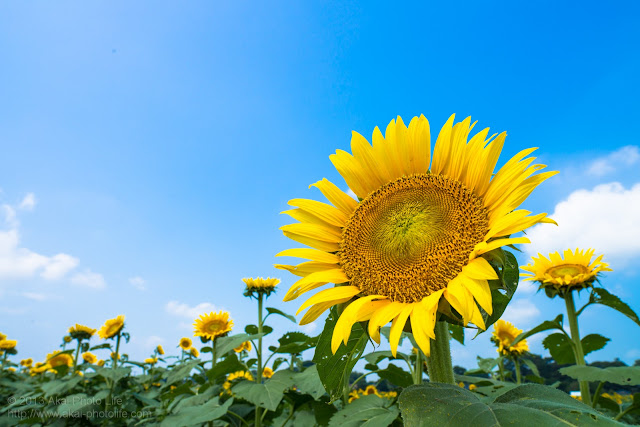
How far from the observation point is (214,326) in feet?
19.7

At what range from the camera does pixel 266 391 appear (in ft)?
10.4

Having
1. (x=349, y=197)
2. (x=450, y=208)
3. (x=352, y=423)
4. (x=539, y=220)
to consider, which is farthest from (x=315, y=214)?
(x=352, y=423)

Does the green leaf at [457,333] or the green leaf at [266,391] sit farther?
the green leaf at [266,391]

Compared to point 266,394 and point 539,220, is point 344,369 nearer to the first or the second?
point 539,220

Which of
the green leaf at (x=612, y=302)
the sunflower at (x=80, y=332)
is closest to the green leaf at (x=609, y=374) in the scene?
the green leaf at (x=612, y=302)

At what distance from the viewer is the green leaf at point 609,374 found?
7.93ft

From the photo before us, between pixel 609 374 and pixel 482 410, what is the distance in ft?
6.50

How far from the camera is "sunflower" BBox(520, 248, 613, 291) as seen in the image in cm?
325

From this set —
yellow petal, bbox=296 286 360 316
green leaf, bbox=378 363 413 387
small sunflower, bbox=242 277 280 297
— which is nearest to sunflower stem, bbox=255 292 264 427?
small sunflower, bbox=242 277 280 297

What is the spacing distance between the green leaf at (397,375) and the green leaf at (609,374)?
3.26 ft

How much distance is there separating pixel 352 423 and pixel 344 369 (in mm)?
941

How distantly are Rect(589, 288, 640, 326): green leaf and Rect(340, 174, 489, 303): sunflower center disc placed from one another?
226cm

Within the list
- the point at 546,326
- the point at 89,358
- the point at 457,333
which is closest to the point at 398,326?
the point at 457,333

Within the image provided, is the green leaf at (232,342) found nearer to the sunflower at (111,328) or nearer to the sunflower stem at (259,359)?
the sunflower stem at (259,359)
